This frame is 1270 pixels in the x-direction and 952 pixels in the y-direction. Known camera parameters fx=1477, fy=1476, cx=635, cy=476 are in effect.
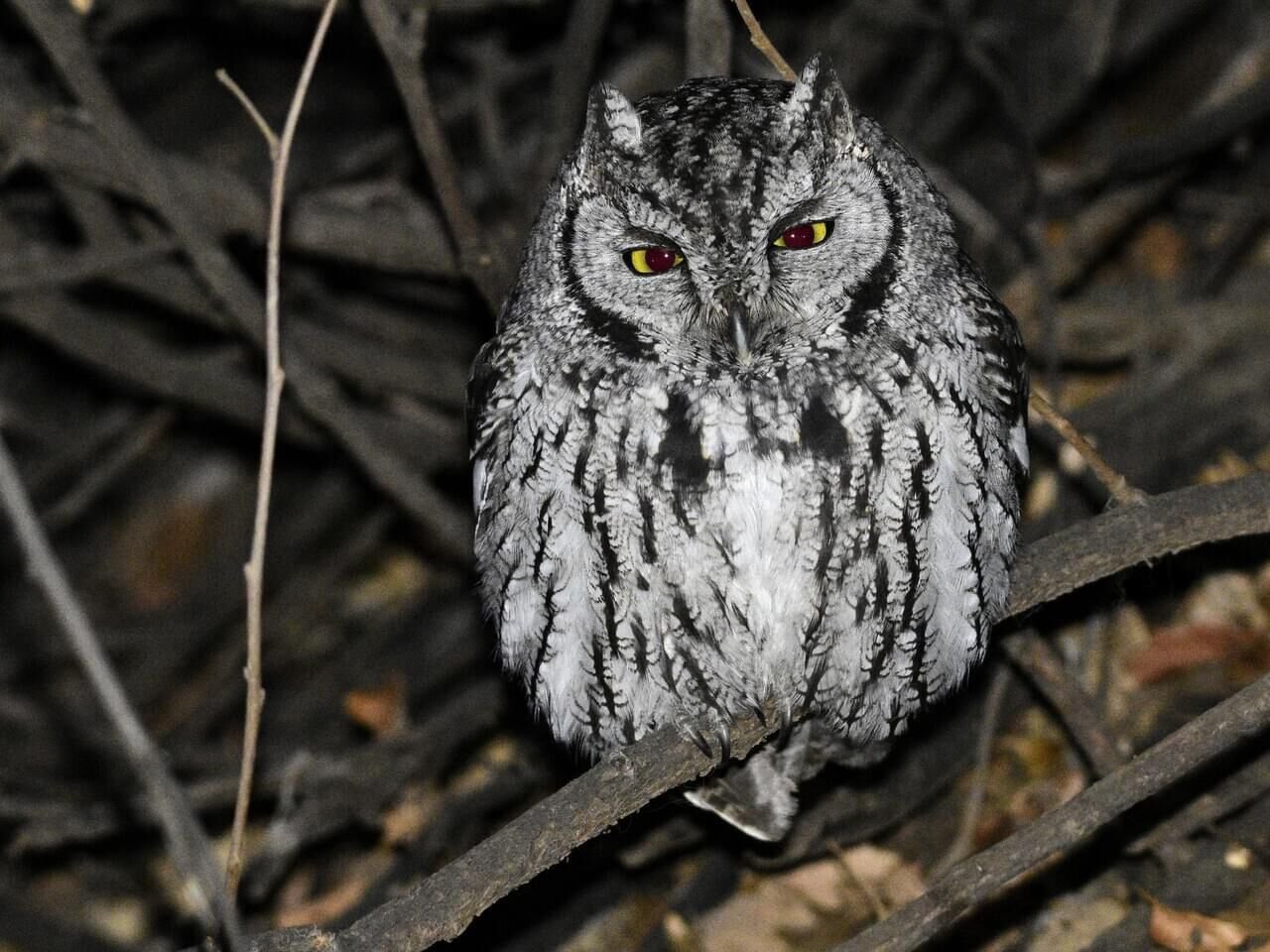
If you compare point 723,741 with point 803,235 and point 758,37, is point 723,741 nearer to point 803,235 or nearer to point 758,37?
point 803,235

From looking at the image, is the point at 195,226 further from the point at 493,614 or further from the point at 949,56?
the point at 949,56

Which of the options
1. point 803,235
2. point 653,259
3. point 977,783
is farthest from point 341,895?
point 803,235

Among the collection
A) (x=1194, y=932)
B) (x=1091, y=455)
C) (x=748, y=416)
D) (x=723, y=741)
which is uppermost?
(x=748, y=416)

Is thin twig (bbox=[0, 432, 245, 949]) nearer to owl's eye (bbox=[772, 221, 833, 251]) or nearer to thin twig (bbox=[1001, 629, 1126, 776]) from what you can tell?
owl's eye (bbox=[772, 221, 833, 251])

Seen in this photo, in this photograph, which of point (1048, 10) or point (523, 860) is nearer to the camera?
point (523, 860)

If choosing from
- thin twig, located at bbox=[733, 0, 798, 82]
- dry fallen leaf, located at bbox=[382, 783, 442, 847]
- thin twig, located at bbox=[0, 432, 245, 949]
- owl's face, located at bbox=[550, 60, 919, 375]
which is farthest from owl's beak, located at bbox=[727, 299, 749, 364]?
dry fallen leaf, located at bbox=[382, 783, 442, 847]

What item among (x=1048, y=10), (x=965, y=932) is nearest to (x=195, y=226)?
(x=965, y=932)
